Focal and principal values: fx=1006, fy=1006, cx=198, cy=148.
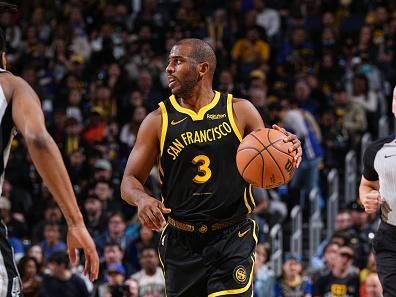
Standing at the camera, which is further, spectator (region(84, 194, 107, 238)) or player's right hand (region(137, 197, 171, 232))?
spectator (region(84, 194, 107, 238))

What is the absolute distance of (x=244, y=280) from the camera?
6492 mm

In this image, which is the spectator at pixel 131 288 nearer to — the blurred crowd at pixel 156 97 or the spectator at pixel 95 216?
the blurred crowd at pixel 156 97

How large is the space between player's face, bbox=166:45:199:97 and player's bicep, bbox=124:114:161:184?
27cm

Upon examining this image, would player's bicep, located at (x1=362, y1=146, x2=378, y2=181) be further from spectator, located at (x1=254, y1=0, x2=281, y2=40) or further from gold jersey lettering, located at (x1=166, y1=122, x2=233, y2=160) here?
spectator, located at (x1=254, y1=0, x2=281, y2=40)

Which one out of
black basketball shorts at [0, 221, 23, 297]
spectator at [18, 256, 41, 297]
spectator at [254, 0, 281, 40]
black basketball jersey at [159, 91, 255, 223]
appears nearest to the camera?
black basketball shorts at [0, 221, 23, 297]

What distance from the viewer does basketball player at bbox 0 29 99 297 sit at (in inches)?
181

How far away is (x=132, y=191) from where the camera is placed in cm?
643

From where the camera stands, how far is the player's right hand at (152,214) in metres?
5.96

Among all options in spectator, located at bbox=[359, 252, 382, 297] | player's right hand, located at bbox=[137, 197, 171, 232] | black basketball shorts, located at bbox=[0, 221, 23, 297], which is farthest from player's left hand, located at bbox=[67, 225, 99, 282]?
spectator, located at bbox=[359, 252, 382, 297]

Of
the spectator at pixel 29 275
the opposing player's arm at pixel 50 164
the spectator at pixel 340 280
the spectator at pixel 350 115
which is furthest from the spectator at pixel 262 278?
the opposing player's arm at pixel 50 164

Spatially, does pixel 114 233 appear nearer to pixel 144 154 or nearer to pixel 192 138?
pixel 144 154

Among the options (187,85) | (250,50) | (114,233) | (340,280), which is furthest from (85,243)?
(250,50)

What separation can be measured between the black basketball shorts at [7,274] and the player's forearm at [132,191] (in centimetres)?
145

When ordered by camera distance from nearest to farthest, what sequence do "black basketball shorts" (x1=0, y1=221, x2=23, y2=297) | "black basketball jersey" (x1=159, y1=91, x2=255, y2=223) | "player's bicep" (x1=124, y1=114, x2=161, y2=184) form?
"black basketball shorts" (x1=0, y1=221, x2=23, y2=297), "black basketball jersey" (x1=159, y1=91, x2=255, y2=223), "player's bicep" (x1=124, y1=114, x2=161, y2=184)
